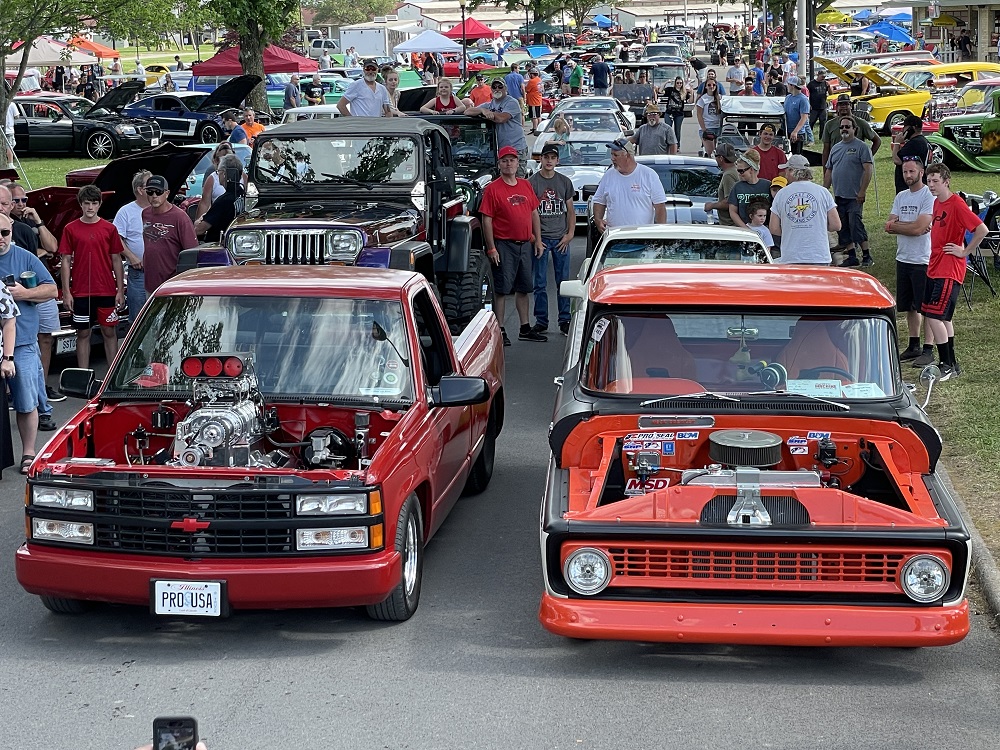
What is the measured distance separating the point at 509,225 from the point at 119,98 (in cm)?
3008

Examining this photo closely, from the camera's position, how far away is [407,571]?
6.73 meters

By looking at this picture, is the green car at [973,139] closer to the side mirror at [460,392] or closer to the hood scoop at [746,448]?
the side mirror at [460,392]

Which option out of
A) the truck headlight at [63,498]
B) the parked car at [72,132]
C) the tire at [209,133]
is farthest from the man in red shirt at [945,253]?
the tire at [209,133]

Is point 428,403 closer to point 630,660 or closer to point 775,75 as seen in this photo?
point 630,660

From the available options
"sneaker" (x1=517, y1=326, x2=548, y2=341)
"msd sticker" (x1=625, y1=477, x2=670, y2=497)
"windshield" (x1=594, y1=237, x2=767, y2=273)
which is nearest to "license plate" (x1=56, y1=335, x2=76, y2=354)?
"sneaker" (x1=517, y1=326, x2=548, y2=341)

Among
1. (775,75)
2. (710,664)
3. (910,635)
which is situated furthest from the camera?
(775,75)

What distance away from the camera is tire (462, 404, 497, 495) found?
8938mm

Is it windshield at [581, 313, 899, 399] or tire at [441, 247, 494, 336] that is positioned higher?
windshield at [581, 313, 899, 399]

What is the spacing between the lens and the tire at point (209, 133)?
36125mm

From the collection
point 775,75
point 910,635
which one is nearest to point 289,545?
point 910,635

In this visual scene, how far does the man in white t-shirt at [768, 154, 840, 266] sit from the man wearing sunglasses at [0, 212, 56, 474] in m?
6.58

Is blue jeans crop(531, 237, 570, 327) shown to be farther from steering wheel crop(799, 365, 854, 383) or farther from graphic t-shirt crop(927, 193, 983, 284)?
steering wheel crop(799, 365, 854, 383)

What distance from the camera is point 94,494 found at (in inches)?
247

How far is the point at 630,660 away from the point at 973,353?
7881 mm
